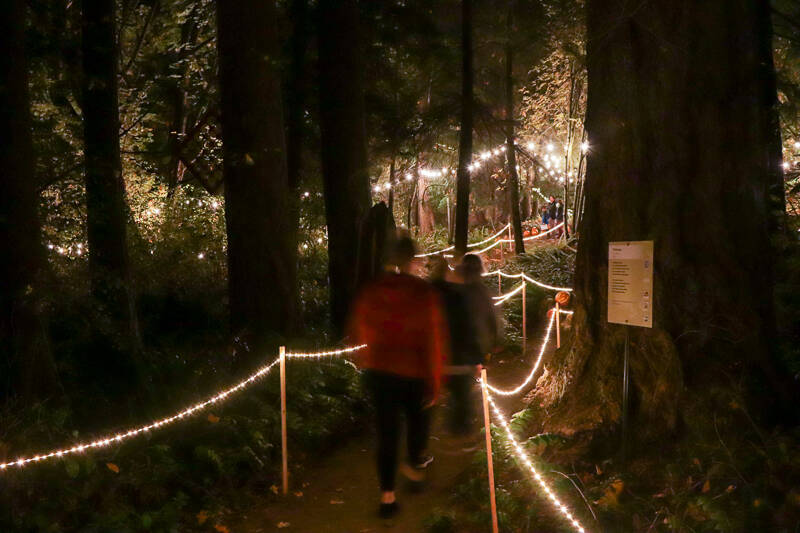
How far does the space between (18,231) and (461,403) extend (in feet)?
16.5

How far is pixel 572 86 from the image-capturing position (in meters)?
22.0

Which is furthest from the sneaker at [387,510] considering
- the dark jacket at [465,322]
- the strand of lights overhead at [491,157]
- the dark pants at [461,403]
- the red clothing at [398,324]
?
the strand of lights overhead at [491,157]

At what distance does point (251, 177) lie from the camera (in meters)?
9.65

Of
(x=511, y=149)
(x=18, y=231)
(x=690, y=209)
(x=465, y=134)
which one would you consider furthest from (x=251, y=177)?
(x=511, y=149)

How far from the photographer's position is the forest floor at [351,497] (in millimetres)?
5820

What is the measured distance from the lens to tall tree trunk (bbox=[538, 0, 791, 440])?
19.1 ft

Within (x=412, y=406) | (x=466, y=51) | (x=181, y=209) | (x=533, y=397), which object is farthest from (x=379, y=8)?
(x=412, y=406)

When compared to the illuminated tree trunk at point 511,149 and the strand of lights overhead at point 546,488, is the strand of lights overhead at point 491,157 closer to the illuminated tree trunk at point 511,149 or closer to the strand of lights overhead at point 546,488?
the illuminated tree trunk at point 511,149

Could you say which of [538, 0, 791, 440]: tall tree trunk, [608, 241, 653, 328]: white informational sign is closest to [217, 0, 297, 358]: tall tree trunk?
[538, 0, 791, 440]: tall tree trunk

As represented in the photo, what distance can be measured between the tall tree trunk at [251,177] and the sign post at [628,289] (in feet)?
17.5

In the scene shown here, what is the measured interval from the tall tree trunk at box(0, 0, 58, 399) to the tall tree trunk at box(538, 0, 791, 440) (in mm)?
5379

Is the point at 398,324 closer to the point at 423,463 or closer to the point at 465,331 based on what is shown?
the point at 423,463

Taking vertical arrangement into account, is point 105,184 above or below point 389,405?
above

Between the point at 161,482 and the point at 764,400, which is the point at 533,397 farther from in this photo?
the point at 161,482
